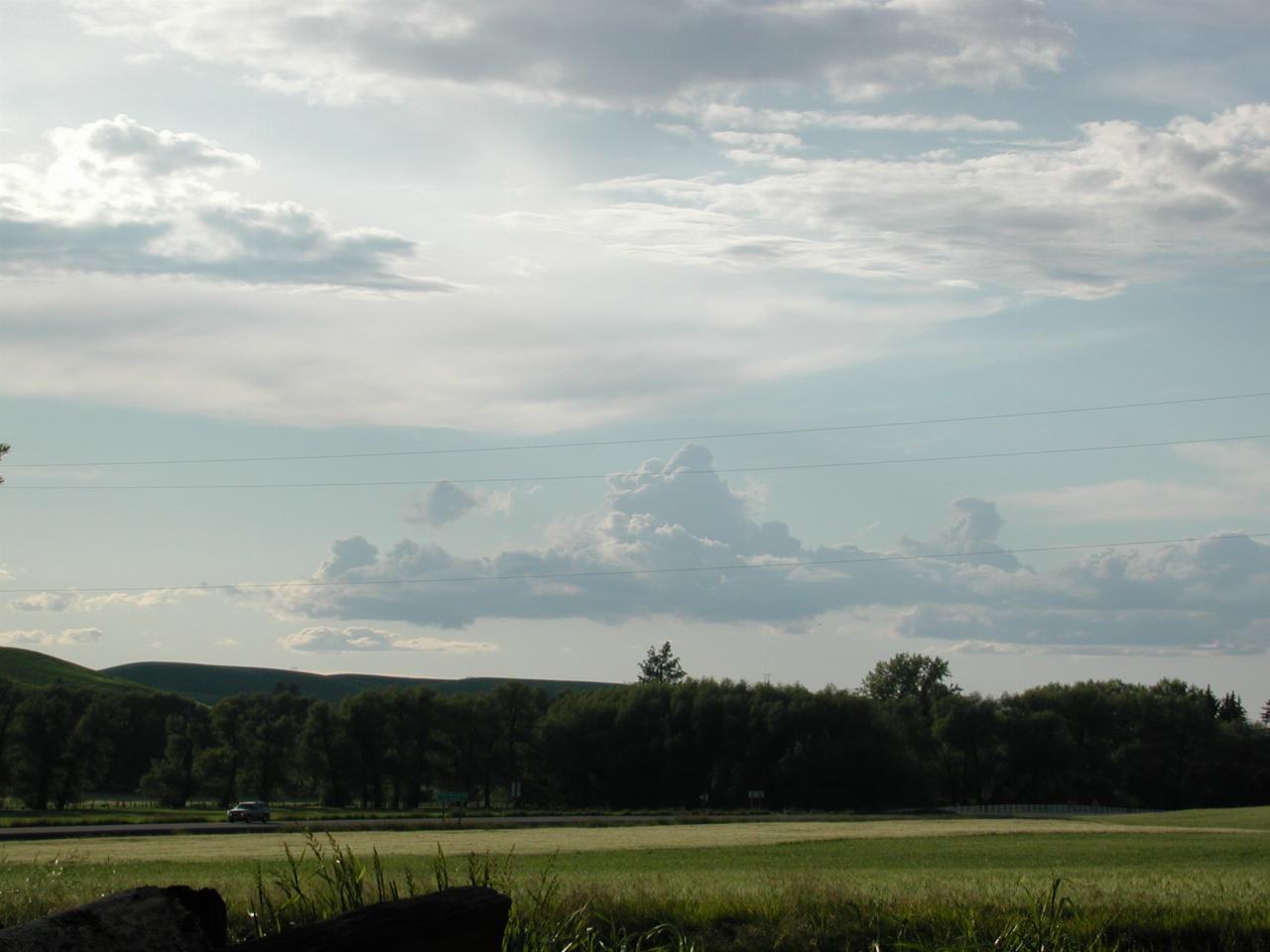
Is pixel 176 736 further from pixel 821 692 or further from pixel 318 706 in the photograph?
pixel 821 692

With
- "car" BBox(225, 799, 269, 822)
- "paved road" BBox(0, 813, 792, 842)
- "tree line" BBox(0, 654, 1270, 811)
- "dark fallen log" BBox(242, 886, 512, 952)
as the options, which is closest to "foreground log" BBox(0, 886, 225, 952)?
"dark fallen log" BBox(242, 886, 512, 952)

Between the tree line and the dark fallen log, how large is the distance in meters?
114

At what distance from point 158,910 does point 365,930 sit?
3.53ft

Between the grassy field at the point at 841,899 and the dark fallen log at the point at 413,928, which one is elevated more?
the dark fallen log at the point at 413,928

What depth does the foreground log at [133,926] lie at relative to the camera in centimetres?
644

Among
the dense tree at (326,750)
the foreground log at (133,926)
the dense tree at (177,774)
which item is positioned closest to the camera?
the foreground log at (133,926)

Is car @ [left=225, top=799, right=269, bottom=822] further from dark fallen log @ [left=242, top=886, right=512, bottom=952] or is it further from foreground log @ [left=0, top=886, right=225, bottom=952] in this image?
foreground log @ [left=0, top=886, right=225, bottom=952]

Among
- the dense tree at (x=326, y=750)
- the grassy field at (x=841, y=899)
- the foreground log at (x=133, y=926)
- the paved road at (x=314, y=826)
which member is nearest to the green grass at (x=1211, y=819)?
the paved road at (x=314, y=826)

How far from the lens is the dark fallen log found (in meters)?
7.25

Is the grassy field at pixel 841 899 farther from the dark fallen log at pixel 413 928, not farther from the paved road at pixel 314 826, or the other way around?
the paved road at pixel 314 826

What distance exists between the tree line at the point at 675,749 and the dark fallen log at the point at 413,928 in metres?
114

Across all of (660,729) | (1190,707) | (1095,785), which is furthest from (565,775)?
(1190,707)

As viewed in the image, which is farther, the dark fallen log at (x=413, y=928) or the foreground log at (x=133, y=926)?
the dark fallen log at (x=413, y=928)

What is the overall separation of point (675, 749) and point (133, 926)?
124100 millimetres
